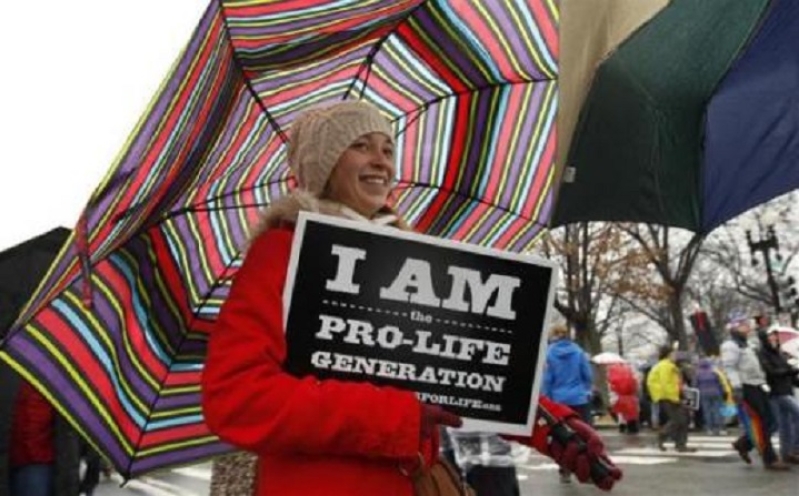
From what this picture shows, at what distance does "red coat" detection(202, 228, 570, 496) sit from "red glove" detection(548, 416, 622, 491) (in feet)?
1.44

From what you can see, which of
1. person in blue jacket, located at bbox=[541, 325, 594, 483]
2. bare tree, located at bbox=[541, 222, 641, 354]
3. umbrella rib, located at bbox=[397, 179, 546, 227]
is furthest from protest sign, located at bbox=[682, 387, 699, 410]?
umbrella rib, located at bbox=[397, 179, 546, 227]

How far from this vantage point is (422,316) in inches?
101

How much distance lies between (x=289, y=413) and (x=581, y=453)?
0.81 meters

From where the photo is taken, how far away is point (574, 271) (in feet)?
120

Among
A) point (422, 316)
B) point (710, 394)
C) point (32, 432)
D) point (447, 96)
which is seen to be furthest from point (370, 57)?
point (710, 394)

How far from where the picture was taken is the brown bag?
2420mm

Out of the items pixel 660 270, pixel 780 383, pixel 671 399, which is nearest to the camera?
pixel 780 383

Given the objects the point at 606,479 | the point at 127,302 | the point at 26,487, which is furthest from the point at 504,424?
the point at 26,487

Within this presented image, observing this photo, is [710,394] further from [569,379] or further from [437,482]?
[437,482]

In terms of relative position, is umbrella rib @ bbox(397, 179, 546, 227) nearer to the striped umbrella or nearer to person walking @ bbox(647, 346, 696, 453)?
the striped umbrella

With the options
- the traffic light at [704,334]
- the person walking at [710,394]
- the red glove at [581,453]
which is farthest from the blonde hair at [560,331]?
the traffic light at [704,334]

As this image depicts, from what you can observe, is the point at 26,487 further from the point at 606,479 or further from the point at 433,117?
the point at 606,479

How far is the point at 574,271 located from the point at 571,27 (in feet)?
112

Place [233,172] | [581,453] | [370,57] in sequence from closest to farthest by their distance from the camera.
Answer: [581,453] → [370,57] → [233,172]
